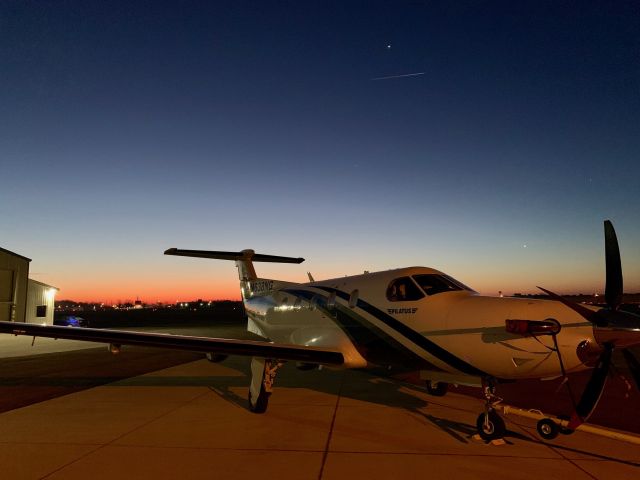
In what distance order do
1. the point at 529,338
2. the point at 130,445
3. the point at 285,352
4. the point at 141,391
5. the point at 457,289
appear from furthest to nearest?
the point at 141,391, the point at 285,352, the point at 457,289, the point at 130,445, the point at 529,338

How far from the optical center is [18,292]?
28.4m

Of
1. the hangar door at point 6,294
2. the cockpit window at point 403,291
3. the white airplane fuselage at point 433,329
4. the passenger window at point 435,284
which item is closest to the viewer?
the white airplane fuselage at point 433,329

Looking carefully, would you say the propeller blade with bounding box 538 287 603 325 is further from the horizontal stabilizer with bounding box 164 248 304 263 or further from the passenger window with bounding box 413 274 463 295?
the horizontal stabilizer with bounding box 164 248 304 263

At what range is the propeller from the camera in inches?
233

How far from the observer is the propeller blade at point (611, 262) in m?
6.62

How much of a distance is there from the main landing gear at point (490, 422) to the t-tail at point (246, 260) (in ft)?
30.2

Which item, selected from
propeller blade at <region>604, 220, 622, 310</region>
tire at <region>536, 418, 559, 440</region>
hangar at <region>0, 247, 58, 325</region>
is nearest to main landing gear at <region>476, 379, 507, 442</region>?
tire at <region>536, 418, 559, 440</region>

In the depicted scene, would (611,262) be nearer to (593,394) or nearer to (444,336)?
(593,394)

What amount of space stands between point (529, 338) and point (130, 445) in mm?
6354

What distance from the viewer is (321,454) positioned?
6.55 meters

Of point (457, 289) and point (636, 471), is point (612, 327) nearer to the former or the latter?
point (636, 471)

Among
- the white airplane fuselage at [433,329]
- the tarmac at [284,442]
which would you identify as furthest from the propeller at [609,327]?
the tarmac at [284,442]

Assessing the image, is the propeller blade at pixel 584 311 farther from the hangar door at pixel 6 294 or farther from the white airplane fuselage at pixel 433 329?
the hangar door at pixel 6 294

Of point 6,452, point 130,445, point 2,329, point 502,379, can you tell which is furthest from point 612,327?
point 2,329
